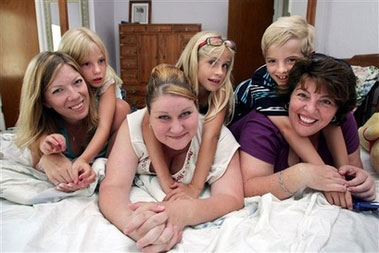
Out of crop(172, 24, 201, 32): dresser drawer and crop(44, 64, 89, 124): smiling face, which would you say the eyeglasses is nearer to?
crop(44, 64, 89, 124): smiling face

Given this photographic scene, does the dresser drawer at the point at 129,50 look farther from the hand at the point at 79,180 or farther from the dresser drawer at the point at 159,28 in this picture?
the hand at the point at 79,180

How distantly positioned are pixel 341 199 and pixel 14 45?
3293 mm

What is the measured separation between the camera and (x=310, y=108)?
911 millimetres

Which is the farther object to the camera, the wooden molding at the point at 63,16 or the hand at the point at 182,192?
the wooden molding at the point at 63,16

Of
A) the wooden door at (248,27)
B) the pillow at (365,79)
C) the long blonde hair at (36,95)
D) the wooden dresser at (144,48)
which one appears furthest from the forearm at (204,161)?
the wooden dresser at (144,48)

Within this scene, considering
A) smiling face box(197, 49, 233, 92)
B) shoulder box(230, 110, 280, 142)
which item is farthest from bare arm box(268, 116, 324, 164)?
smiling face box(197, 49, 233, 92)

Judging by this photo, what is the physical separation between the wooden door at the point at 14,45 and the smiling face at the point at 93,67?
2.17m

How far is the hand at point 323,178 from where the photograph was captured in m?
0.87

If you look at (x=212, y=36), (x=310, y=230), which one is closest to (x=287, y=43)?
(x=212, y=36)

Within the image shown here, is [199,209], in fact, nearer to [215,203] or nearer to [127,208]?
[215,203]

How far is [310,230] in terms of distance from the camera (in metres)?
0.74

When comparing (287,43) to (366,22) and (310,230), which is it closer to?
(310,230)

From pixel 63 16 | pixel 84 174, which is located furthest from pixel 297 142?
pixel 63 16

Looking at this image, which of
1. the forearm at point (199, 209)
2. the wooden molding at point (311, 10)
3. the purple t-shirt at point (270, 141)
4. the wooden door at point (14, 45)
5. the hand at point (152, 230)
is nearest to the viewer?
the hand at point (152, 230)
